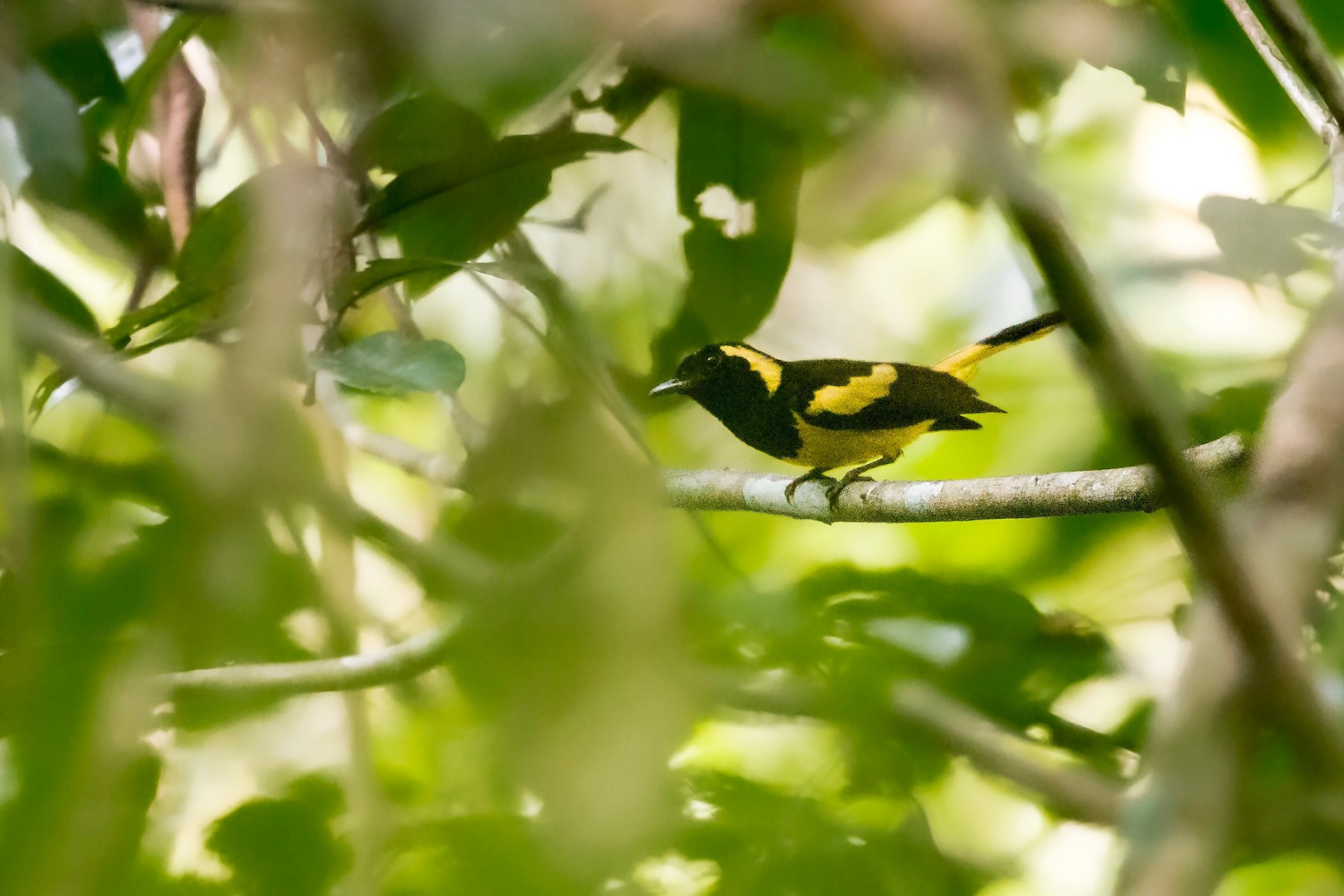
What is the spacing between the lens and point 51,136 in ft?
2.13

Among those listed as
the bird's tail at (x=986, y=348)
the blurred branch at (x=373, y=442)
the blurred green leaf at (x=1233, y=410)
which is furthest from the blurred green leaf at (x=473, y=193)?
the blurred green leaf at (x=1233, y=410)

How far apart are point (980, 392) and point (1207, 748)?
0.94 feet

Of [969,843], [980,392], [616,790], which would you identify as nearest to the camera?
[616,790]

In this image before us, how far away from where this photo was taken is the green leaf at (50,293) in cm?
56

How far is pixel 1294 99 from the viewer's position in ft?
1.77

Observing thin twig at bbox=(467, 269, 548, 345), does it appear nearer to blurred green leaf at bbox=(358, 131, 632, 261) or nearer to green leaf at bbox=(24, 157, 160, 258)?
blurred green leaf at bbox=(358, 131, 632, 261)

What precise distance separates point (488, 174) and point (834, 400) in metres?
0.27

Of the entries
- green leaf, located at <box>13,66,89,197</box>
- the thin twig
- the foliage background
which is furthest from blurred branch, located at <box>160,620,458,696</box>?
green leaf, located at <box>13,66,89,197</box>

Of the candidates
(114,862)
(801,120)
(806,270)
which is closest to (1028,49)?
(801,120)

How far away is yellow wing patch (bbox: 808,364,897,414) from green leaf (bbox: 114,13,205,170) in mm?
462

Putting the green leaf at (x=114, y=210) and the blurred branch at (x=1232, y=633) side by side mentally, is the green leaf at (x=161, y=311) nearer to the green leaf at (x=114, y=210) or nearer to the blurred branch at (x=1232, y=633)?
the green leaf at (x=114, y=210)

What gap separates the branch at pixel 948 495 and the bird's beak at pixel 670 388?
51 mm

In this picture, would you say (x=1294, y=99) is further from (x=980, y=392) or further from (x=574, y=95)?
(x=574, y=95)

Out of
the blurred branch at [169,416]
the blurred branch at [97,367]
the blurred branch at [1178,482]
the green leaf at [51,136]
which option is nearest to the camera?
the blurred branch at [1178,482]
